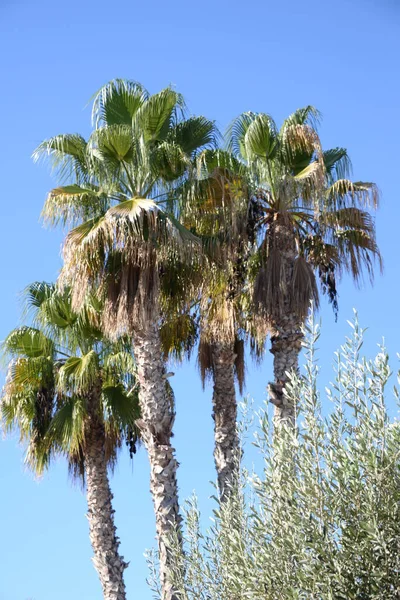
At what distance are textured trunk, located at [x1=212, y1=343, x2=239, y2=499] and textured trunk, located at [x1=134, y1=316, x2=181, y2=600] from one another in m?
2.55

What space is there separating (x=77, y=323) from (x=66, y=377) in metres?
1.05

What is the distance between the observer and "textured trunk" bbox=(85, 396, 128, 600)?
19844 millimetres

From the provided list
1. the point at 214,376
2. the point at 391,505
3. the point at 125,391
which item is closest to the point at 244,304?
the point at 214,376

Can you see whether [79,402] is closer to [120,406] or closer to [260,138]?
[120,406]

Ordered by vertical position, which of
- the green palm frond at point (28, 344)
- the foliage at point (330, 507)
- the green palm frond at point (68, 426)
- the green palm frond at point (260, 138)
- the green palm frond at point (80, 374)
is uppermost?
the green palm frond at point (260, 138)

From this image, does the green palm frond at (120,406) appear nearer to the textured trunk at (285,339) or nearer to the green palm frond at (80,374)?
the green palm frond at (80,374)

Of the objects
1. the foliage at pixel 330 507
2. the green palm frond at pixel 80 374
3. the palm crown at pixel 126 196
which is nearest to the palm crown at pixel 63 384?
the green palm frond at pixel 80 374

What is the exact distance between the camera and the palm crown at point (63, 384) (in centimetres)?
2022

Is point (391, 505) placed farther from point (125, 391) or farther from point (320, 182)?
point (125, 391)

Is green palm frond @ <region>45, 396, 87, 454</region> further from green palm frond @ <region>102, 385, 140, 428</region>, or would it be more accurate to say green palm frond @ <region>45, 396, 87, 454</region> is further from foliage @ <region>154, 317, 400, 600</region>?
foliage @ <region>154, 317, 400, 600</region>

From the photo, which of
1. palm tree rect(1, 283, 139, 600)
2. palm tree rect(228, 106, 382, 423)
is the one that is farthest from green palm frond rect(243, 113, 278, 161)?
palm tree rect(1, 283, 139, 600)

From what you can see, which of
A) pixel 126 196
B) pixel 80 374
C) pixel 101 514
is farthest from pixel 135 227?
pixel 101 514

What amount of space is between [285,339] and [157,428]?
2.44 metres

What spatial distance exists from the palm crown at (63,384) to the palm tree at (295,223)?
3.16 meters
